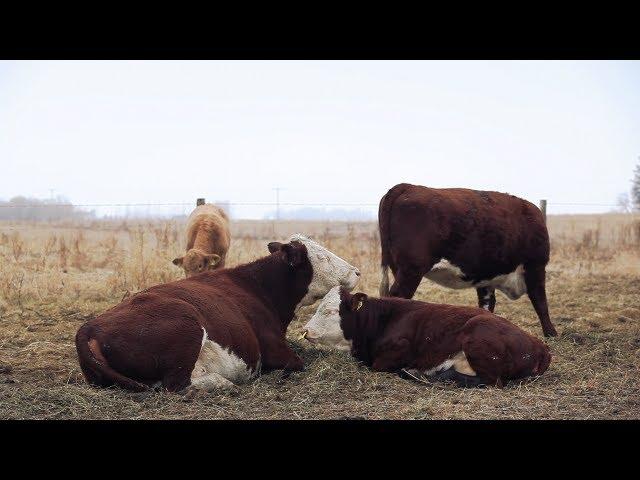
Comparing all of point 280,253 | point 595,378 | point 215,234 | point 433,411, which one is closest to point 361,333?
point 280,253

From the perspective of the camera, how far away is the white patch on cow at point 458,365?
6820mm

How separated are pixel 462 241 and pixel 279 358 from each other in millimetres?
2956

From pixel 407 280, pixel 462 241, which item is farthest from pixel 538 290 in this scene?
pixel 407 280

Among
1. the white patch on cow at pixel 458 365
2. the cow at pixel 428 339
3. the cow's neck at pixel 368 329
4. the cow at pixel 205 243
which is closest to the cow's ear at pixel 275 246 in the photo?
the cow at pixel 428 339

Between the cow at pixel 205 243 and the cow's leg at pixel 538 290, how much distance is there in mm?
4342

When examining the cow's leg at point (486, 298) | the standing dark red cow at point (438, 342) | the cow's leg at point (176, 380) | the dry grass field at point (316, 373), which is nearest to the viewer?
the dry grass field at point (316, 373)

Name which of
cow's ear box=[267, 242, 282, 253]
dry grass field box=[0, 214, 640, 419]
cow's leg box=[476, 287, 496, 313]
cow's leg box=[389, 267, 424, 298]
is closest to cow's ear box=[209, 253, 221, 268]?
dry grass field box=[0, 214, 640, 419]

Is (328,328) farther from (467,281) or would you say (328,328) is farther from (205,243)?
(205,243)

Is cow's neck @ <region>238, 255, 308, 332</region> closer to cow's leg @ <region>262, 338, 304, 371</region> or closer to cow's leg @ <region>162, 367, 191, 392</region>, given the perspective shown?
cow's leg @ <region>262, 338, 304, 371</region>

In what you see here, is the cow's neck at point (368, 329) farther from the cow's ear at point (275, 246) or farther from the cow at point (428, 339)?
the cow's ear at point (275, 246)

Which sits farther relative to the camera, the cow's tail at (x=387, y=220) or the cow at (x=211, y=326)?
the cow's tail at (x=387, y=220)

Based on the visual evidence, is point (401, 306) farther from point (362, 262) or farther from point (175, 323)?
point (362, 262)

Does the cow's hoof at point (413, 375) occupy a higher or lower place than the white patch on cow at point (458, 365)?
lower

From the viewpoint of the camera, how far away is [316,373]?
23.1 feet
